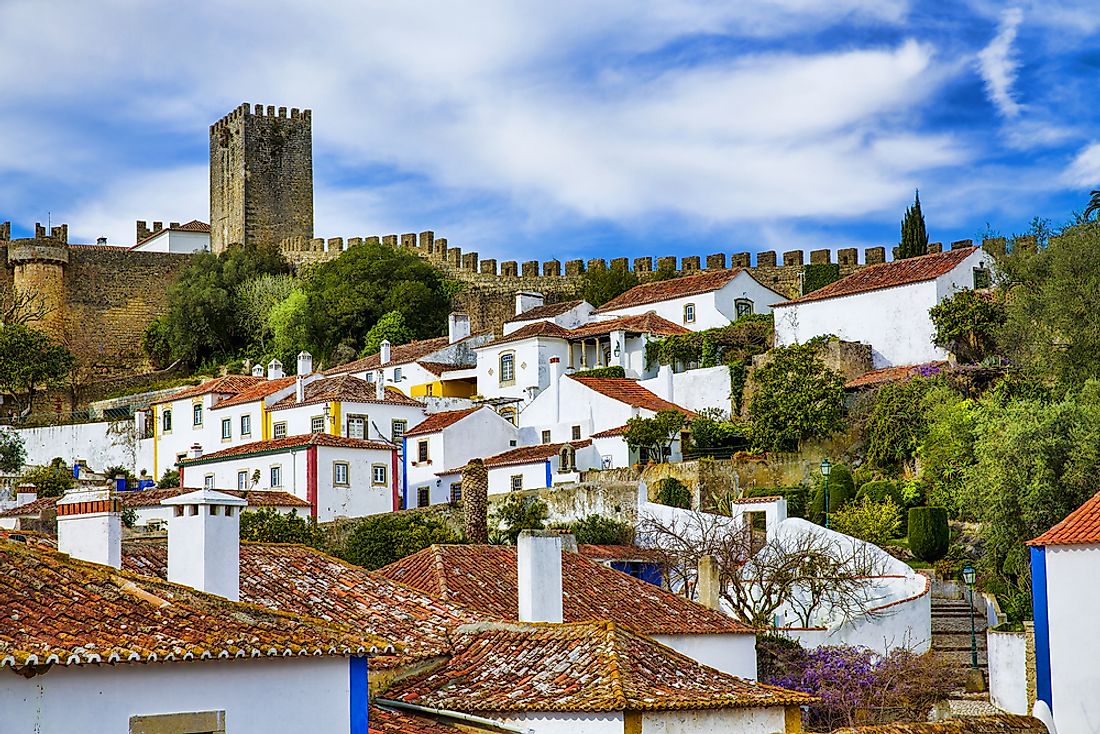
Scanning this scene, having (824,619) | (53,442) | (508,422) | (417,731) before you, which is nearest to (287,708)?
(417,731)

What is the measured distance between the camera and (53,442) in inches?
2574

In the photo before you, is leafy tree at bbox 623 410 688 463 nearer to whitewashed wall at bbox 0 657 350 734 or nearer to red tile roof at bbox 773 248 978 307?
red tile roof at bbox 773 248 978 307

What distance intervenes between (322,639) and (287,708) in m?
0.57

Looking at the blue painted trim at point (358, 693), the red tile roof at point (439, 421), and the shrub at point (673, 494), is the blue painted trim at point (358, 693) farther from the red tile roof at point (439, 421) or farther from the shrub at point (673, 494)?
the red tile roof at point (439, 421)

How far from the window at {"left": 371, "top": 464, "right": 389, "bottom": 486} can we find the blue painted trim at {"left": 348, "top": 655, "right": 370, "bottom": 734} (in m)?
38.1

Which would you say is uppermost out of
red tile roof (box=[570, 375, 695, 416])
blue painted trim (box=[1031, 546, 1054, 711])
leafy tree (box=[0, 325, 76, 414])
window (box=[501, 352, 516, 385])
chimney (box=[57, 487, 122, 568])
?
leafy tree (box=[0, 325, 76, 414])

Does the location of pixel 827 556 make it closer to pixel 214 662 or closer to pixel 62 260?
pixel 214 662

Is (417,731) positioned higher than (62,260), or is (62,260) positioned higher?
(62,260)

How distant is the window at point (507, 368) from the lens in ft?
192

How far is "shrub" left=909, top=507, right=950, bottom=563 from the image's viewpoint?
3825 centimetres

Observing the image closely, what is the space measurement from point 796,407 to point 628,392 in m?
7.40

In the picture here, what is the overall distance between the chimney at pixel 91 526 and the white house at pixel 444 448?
116ft

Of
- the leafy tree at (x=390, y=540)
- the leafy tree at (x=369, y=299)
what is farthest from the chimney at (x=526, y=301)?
the leafy tree at (x=390, y=540)

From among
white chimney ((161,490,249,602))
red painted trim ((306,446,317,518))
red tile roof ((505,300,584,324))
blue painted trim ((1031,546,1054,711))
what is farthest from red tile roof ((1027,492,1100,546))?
red tile roof ((505,300,584,324))
